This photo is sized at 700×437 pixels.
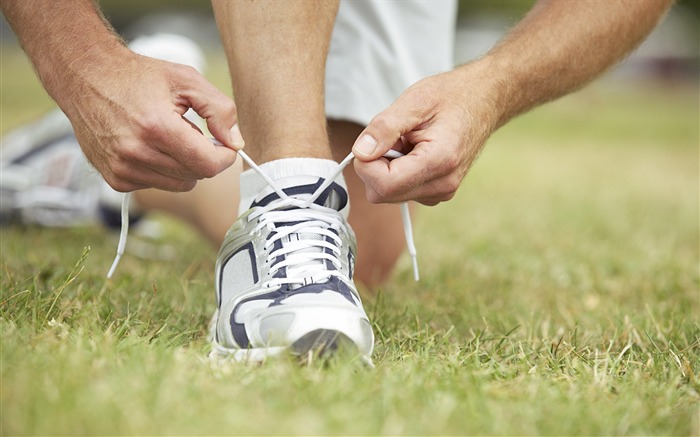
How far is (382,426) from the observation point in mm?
987

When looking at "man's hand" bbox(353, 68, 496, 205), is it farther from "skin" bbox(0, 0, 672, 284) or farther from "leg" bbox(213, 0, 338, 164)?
"leg" bbox(213, 0, 338, 164)

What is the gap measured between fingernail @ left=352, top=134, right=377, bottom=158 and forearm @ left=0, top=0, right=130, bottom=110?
40 centimetres

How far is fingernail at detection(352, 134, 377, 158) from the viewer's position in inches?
50.9

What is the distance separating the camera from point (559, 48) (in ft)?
5.49

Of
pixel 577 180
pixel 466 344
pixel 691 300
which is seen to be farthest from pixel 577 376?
pixel 577 180

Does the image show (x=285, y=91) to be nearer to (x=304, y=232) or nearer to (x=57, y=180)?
(x=304, y=232)

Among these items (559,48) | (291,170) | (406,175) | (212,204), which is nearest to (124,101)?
(291,170)

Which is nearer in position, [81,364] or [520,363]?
[81,364]

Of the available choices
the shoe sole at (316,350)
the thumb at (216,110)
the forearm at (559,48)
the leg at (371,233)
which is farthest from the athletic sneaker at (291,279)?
the leg at (371,233)

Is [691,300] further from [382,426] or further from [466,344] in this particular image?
[382,426]

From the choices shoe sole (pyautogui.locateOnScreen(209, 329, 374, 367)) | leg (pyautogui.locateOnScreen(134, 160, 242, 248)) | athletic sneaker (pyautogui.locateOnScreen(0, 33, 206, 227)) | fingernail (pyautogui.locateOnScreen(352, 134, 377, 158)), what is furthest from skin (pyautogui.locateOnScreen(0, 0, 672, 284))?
athletic sneaker (pyautogui.locateOnScreen(0, 33, 206, 227))

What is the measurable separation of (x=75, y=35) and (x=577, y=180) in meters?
4.06

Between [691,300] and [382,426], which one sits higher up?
[382,426]

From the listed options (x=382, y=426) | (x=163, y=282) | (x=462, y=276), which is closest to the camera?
(x=382, y=426)
